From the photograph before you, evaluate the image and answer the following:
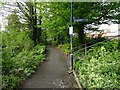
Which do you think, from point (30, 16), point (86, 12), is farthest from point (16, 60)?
point (30, 16)

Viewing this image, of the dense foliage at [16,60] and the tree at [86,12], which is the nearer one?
the dense foliage at [16,60]

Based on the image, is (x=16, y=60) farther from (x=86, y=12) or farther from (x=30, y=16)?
(x=30, y=16)

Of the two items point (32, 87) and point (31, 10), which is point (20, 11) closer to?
point (31, 10)

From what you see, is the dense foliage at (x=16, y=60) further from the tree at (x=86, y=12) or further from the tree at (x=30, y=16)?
the tree at (x=86, y=12)

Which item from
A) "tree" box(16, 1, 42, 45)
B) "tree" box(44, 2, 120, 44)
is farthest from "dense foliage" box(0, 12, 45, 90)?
"tree" box(44, 2, 120, 44)

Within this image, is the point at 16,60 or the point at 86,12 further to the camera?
→ the point at 86,12

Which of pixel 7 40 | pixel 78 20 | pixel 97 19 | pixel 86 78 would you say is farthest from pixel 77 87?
pixel 7 40

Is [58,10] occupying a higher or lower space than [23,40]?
higher

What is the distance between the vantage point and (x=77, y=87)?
321 inches

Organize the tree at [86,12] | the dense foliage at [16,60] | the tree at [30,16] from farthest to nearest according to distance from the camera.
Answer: the tree at [30,16] → the tree at [86,12] → the dense foliage at [16,60]

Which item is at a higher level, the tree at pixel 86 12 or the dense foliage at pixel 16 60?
the tree at pixel 86 12

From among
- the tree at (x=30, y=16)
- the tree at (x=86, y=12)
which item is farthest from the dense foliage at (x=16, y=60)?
the tree at (x=86, y=12)

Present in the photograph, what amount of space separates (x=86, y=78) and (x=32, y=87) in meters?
2.05

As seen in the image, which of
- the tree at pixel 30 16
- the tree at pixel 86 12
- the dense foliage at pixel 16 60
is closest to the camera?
the dense foliage at pixel 16 60
